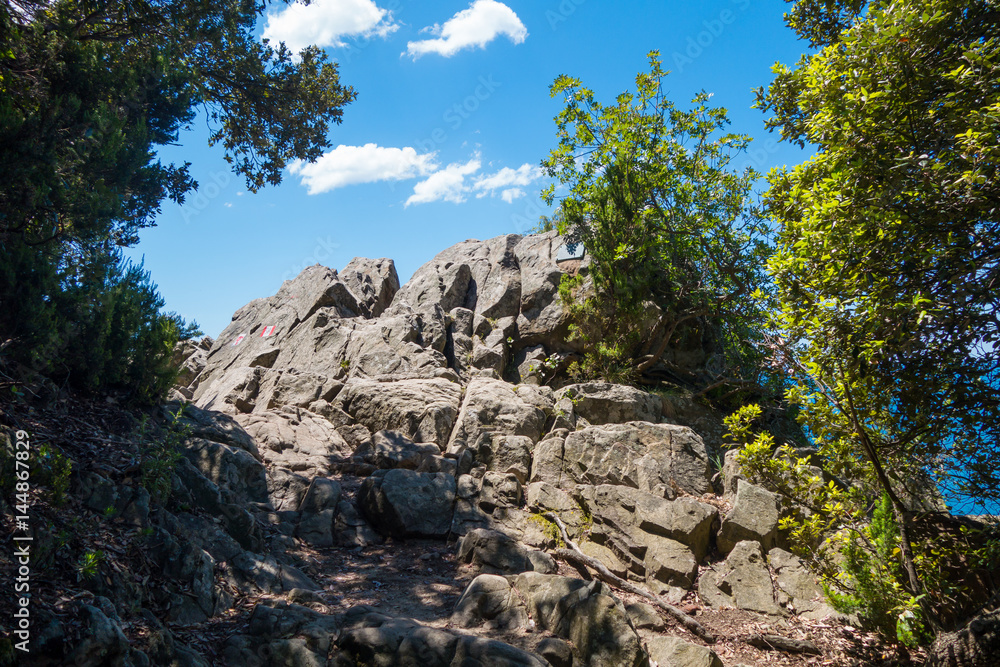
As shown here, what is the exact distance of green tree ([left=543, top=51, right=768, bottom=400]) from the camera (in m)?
12.0

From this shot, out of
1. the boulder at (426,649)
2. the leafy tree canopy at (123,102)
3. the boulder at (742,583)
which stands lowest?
the boulder at (426,649)

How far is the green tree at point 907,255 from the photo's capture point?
186 inches

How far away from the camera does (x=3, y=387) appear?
5848 mm

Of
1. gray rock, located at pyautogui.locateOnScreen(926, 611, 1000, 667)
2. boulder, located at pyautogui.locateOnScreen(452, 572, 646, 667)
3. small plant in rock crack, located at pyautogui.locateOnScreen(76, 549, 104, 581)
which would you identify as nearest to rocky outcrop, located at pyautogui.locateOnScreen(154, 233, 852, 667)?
boulder, located at pyautogui.locateOnScreen(452, 572, 646, 667)

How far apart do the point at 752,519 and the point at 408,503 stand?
5.69 metres

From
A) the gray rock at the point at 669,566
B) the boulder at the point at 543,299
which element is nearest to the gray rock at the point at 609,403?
the boulder at the point at 543,299

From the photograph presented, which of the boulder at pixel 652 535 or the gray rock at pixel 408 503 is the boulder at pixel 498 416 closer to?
the gray rock at pixel 408 503

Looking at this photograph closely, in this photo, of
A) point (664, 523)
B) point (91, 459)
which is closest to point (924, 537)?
point (664, 523)

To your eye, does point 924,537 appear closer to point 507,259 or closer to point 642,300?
point 642,300

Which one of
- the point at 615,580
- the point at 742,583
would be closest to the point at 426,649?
the point at 615,580

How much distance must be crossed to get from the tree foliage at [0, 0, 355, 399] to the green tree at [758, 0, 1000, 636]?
917cm

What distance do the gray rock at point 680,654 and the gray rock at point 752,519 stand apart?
2515 mm

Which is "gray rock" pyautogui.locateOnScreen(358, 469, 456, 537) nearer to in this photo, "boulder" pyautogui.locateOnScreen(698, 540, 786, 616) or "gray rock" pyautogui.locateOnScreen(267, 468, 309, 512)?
"gray rock" pyautogui.locateOnScreen(267, 468, 309, 512)

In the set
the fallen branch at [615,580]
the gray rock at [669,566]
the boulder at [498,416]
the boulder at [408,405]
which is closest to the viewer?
the fallen branch at [615,580]
